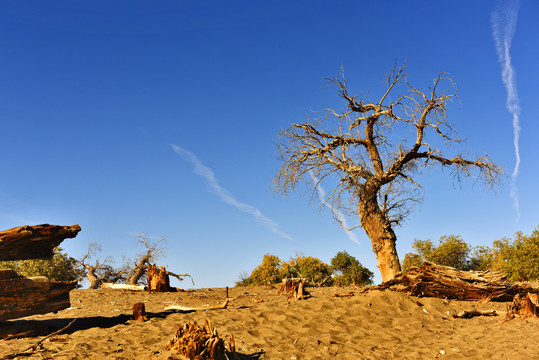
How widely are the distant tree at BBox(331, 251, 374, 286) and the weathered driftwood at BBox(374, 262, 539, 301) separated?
19.5m

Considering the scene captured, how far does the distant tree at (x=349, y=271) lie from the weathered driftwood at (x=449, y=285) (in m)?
19.5

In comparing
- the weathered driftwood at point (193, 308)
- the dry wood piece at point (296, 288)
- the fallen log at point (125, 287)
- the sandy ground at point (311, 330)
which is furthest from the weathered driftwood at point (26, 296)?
the fallen log at point (125, 287)

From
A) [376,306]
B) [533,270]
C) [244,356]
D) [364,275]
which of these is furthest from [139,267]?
[533,270]

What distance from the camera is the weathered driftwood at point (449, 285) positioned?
14.4m

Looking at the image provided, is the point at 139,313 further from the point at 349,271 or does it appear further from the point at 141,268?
the point at 349,271

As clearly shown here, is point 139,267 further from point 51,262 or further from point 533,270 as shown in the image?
point 533,270

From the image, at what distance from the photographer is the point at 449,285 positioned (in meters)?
14.5

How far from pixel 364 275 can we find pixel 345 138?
23.3m

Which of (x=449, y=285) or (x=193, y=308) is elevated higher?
(x=449, y=285)

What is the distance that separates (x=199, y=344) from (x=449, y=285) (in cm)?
1114

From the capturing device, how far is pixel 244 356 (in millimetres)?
7961

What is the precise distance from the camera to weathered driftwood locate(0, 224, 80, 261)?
905 centimetres

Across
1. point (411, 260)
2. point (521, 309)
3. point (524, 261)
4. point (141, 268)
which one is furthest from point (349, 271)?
point (521, 309)

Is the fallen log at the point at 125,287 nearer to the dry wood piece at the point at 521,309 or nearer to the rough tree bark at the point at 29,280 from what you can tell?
the rough tree bark at the point at 29,280
